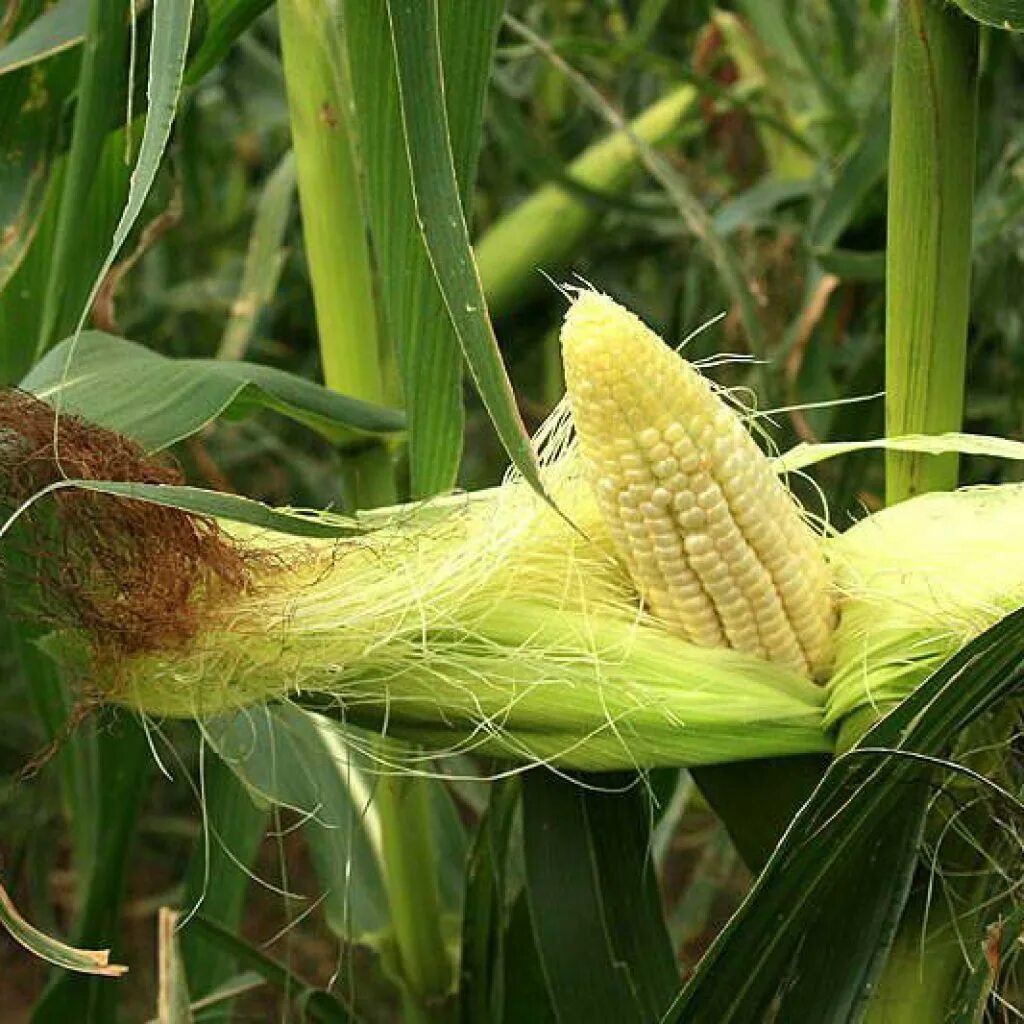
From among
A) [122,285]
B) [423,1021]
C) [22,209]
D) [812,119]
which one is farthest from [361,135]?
[122,285]

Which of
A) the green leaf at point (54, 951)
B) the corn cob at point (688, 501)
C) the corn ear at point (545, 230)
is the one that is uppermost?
the corn ear at point (545, 230)

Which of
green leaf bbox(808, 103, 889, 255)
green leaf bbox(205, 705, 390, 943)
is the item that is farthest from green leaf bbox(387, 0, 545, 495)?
green leaf bbox(808, 103, 889, 255)

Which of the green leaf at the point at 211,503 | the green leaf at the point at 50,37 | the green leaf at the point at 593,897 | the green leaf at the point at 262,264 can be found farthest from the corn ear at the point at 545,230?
the green leaf at the point at 211,503

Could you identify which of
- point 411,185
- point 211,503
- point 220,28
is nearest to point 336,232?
point 220,28

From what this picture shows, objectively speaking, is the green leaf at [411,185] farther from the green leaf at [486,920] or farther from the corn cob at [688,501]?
the green leaf at [486,920]

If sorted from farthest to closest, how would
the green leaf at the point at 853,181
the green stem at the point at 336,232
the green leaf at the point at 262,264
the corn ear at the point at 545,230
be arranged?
→ the corn ear at the point at 545,230 < the green leaf at the point at 262,264 < the green leaf at the point at 853,181 < the green stem at the point at 336,232

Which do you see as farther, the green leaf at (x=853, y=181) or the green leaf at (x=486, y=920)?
the green leaf at (x=853, y=181)

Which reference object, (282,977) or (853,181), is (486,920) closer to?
(282,977)
